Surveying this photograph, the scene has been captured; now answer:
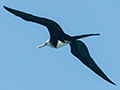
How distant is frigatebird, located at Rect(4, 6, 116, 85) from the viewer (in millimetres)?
23375

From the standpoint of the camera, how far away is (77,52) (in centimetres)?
2653

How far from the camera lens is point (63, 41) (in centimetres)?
2486

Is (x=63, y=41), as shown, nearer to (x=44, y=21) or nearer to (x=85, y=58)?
(x=44, y=21)

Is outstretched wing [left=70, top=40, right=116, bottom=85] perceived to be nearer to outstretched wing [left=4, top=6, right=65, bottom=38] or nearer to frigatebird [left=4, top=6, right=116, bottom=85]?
frigatebird [left=4, top=6, right=116, bottom=85]

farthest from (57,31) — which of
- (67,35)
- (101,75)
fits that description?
(101,75)

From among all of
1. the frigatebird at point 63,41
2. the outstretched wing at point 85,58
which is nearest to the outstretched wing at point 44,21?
the frigatebird at point 63,41

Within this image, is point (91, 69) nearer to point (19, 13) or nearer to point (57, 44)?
point (57, 44)

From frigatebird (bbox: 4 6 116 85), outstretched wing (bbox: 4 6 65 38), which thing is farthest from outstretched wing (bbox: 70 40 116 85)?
outstretched wing (bbox: 4 6 65 38)

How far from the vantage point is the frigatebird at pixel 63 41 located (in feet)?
76.7

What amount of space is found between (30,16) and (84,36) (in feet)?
7.99

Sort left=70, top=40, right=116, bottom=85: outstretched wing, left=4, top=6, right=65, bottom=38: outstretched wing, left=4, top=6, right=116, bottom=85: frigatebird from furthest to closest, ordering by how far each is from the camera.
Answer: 1. left=70, top=40, right=116, bottom=85: outstretched wing
2. left=4, top=6, right=116, bottom=85: frigatebird
3. left=4, top=6, right=65, bottom=38: outstretched wing

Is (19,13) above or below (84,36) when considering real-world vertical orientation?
above

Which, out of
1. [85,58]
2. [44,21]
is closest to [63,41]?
[44,21]

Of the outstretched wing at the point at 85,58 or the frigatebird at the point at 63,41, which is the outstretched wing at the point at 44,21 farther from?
the outstretched wing at the point at 85,58
